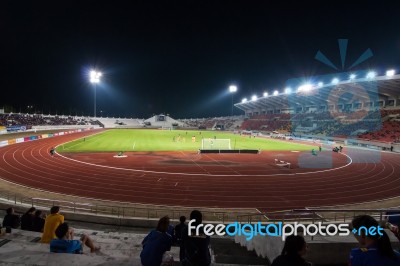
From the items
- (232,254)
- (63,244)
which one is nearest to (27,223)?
(63,244)

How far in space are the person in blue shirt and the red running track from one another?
11816 mm

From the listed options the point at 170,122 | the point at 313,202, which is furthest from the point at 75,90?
the point at 313,202

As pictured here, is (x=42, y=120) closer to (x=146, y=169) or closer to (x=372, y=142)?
(x=146, y=169)

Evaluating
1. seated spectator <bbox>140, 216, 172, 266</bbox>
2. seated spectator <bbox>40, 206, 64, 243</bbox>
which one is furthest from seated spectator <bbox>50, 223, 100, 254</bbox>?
seated spectator <bbox>140, 216, 172, 266</bbox>

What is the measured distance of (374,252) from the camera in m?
3.07

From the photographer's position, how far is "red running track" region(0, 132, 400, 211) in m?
16.4

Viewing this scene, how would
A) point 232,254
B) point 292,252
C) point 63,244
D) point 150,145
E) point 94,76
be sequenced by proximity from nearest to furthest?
point 292,252
point 63,244
point 232,254
point 150,145
point 94,76

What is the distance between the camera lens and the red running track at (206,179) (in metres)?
16.4

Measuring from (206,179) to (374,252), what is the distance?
1812cm

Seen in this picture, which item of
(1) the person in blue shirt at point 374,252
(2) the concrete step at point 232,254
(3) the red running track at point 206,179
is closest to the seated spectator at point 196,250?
(1) the person in blue shirt at point 374,252

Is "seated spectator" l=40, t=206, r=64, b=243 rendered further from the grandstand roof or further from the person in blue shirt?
the grandstand roof

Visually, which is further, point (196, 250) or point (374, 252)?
point (196, 250)

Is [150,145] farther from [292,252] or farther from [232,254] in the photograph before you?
[292,252]

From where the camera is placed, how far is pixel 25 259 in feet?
13.2
